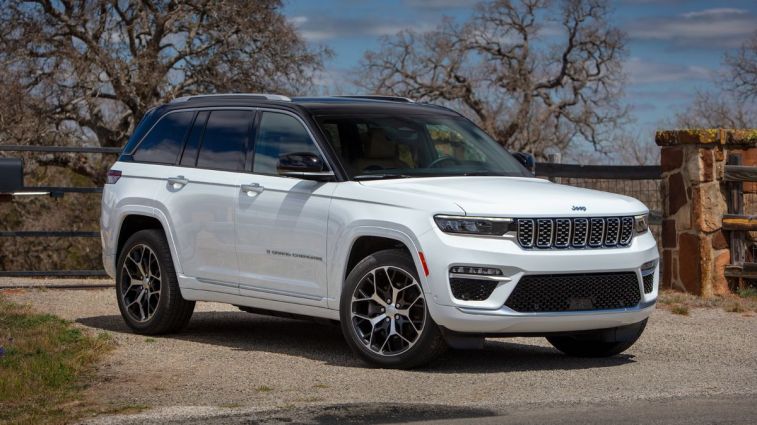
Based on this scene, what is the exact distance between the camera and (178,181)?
10461mm

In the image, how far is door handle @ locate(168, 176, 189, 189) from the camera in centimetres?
1042

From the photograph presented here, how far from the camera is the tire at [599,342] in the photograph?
9109 mm

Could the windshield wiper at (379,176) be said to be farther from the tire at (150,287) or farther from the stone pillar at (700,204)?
the stone pillar at (700,204)

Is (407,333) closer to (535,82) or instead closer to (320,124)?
(320,124)

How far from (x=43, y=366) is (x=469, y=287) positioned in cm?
280

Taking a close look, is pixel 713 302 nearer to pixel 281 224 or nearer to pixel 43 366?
pixel 281 224

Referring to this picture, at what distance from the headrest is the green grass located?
241 cm

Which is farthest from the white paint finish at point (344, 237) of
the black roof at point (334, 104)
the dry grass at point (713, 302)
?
the dry grass at point (713, 302)

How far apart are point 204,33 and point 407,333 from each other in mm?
32011

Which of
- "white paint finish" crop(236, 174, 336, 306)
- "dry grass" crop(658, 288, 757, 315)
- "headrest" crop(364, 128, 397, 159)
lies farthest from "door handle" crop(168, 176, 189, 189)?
"dry grass" crop(658, 288, 757, 315)

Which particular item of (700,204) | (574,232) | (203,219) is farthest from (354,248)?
(700,204)

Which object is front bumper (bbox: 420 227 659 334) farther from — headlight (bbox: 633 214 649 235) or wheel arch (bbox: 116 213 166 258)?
wheel arch (bbox: 116 213 166 258)

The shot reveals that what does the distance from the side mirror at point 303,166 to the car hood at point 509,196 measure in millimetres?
339

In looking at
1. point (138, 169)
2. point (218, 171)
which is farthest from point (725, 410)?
point (138, 169)
